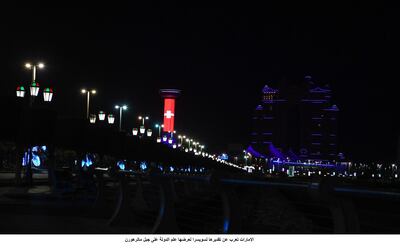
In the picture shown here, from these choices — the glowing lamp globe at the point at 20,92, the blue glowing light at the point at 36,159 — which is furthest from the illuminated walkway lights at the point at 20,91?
the blue glowing light at the point at 36,159

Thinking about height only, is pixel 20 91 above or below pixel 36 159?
above

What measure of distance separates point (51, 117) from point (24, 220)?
19.5 meters

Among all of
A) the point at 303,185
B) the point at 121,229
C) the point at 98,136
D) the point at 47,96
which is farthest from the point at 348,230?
the point at 98,136

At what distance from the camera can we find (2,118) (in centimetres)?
2967

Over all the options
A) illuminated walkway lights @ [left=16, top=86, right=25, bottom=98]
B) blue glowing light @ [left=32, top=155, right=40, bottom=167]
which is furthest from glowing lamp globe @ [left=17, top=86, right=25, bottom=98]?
blue glowing light @ [left=32, top=155, right=40, bottom=167]

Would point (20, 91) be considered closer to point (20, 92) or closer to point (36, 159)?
point (20, 92)

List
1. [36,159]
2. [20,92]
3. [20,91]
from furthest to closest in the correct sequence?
[36,159] < [20,91] < [20,92]

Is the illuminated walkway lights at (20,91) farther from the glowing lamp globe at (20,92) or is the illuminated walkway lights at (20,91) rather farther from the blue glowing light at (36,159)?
the blue glowing light at (36,159)

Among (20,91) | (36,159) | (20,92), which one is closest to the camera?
(20,92)

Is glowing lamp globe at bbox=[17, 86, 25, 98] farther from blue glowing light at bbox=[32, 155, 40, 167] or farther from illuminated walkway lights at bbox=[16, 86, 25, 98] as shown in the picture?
blue glowing light at bbox=[32, 155, 40, 167]

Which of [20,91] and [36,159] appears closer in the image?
[20,91]

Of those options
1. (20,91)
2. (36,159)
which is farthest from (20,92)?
(36,159)
